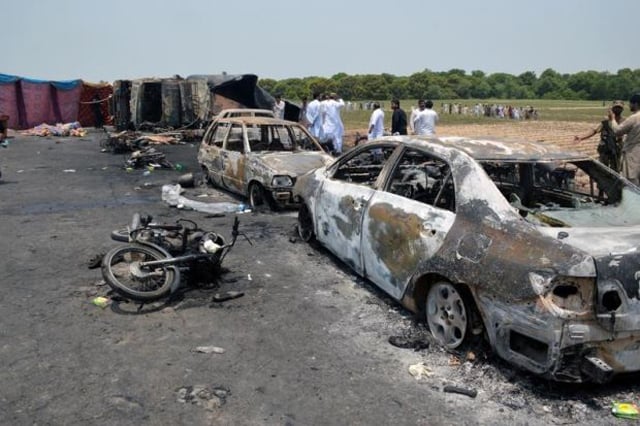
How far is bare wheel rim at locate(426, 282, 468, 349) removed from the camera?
12.9ft

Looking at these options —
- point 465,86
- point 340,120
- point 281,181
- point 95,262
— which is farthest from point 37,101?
point 465,86

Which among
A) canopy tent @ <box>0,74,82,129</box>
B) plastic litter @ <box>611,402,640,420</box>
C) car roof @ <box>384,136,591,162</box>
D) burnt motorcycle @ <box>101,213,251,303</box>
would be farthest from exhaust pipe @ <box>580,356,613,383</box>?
canopy tent @ <box>0,74,82,129</box>

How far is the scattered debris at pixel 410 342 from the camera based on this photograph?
13.7ft

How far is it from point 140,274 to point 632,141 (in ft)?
23.3

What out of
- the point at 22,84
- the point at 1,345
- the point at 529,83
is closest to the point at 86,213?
the point at 1,345

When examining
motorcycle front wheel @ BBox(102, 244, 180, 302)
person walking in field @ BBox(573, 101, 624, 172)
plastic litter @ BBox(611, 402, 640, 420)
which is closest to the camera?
plastic litter @ BBox(611, 402, 640, 420)

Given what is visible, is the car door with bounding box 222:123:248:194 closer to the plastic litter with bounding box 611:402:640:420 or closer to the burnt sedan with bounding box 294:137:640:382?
the burnt sedan with bounding box 294:137:640:382

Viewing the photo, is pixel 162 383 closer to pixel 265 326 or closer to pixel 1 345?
pixel 265 326

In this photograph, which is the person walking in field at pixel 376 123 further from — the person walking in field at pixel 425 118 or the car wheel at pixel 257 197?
the car wheel at pixel 257 197

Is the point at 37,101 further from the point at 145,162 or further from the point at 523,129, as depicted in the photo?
the point at 523,129

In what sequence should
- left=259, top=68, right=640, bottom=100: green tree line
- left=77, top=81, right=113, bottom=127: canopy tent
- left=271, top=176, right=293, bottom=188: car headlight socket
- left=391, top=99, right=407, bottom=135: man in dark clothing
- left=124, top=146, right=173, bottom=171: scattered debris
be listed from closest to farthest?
left=271, top=176, right=293, bottom=188: car headlight socket, left=391, top=99, right=407, bottom=135: man in dark clothing, left=124, top=146, right=173, bottom=171: scattered debris, left=77, top=81, right=113, bottom=127: canopy tent, left=259, top=68, right=640, bottom=100: green tree line

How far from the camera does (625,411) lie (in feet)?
10.8

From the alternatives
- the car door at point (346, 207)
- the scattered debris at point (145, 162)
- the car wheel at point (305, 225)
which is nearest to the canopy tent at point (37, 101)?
the scattered debris at point (145, 162)

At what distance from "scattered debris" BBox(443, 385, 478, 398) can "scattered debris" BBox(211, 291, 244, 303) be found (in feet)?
7.54
